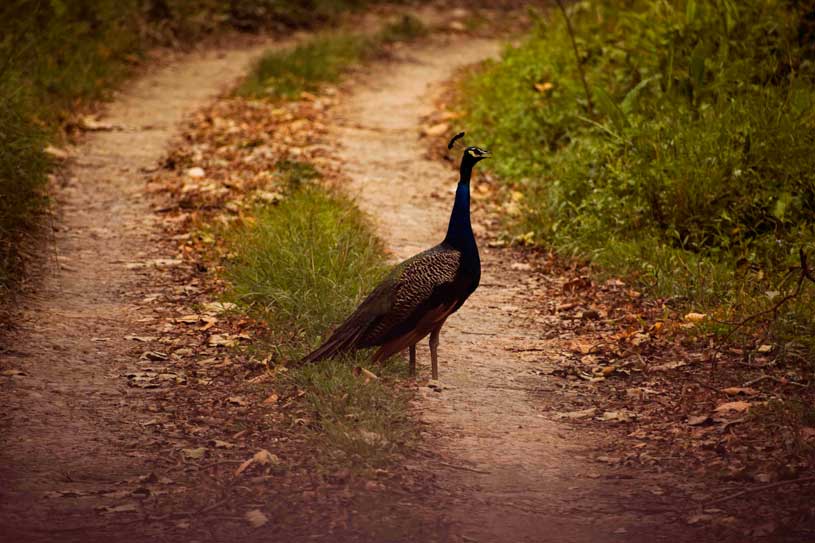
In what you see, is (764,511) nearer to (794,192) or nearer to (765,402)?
(765,402)

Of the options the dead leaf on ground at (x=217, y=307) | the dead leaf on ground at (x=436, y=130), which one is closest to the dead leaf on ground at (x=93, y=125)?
the dead leaf on ground at (x=436, y=130)

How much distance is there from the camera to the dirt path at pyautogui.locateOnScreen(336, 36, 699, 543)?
4164 millimetres

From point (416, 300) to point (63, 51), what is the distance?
8.09 m

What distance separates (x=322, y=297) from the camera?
6301 mm

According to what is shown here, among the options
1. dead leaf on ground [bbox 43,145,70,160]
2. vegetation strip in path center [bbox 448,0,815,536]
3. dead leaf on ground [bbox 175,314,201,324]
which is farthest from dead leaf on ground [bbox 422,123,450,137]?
dead leaf on ground [bbox 175,314,201,324]

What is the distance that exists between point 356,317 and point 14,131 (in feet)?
13.8

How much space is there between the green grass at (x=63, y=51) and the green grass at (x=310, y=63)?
156cm

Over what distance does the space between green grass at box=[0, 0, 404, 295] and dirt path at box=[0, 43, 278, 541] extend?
38cm

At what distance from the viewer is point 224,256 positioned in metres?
7.42

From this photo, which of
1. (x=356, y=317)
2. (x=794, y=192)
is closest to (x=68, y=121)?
(x=356, y=317)

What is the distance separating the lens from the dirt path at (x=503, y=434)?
4.16 meters

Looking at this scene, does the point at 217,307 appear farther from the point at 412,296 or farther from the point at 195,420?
the point at 412,296

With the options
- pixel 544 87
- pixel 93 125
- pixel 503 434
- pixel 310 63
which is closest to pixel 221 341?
pixel 503 434

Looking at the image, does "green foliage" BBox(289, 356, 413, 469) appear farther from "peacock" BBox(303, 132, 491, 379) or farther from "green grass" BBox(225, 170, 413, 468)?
"peacock" BBox(303, 132, 491, 379)
